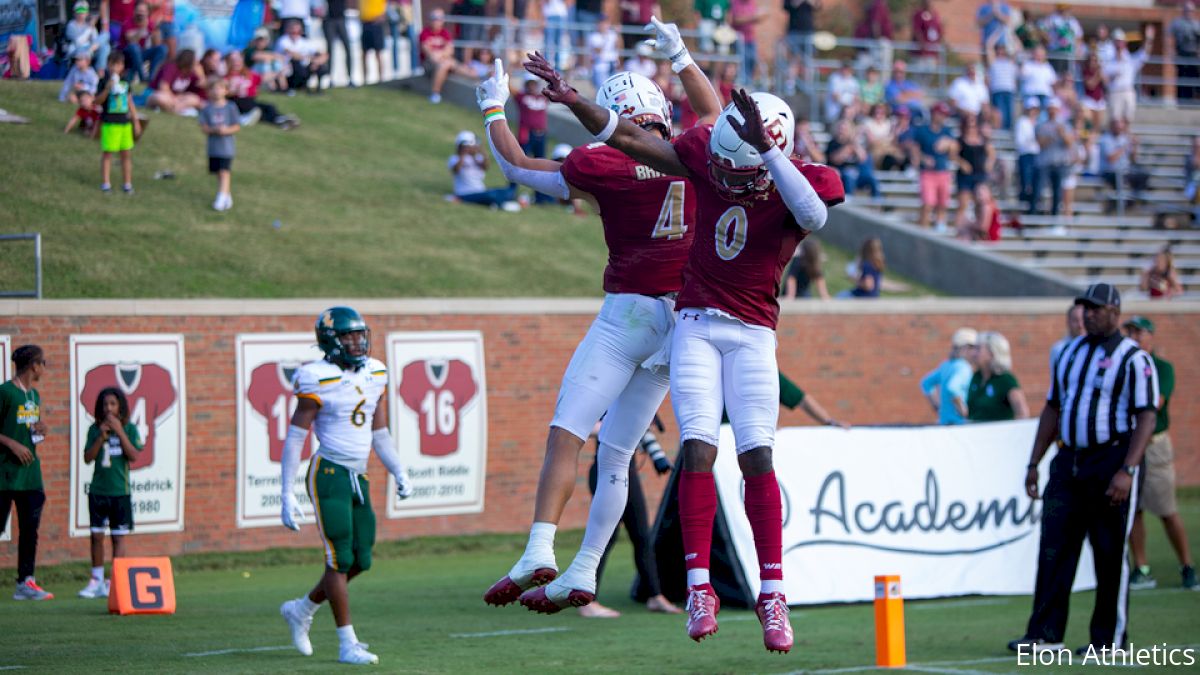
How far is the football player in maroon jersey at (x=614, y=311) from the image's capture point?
761 cm

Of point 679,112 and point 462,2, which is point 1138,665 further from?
point 462,2

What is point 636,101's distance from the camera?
757 centimetres

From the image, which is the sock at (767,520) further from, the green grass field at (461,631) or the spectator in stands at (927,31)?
the spectator in stands at (927,31)

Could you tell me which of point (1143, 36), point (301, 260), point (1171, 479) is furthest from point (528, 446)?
point (1143, 36)

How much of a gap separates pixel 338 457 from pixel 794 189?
4.64m

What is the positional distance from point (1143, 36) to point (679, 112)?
1812 cm

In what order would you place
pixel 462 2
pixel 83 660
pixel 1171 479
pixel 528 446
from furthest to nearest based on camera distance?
pixel 462 2 < pixel 528 446 < pixel 1171 479 < pixel 83 660

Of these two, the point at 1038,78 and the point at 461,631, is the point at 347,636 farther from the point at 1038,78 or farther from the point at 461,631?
the point at 1038,78

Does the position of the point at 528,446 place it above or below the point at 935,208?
below

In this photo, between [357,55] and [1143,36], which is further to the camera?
[1143,36]

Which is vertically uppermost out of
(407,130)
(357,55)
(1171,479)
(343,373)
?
(357,55)

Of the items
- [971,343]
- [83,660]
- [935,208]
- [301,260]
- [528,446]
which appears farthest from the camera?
[935,208]

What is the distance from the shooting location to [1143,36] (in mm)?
39844

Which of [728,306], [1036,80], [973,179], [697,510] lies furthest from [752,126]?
[1036,80]
